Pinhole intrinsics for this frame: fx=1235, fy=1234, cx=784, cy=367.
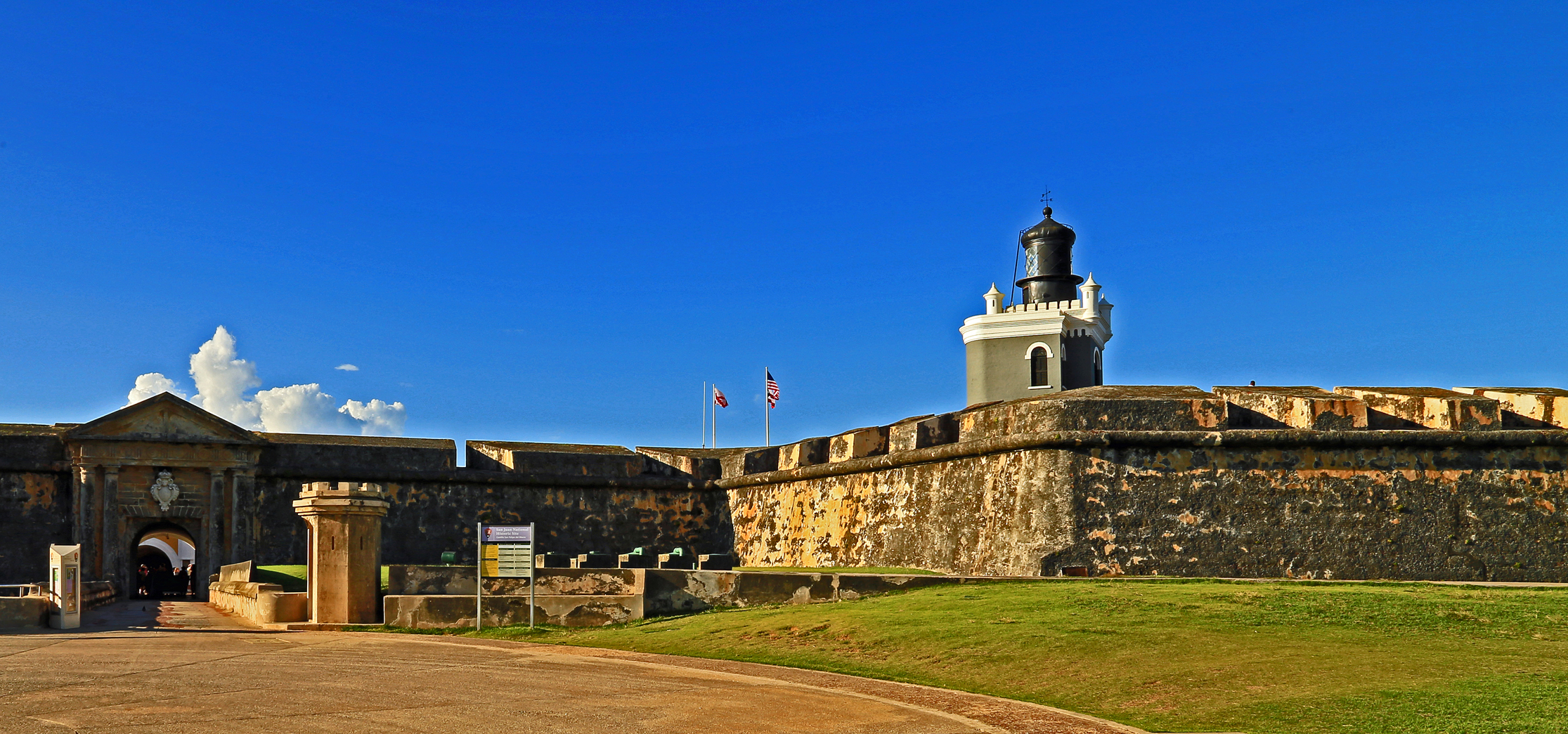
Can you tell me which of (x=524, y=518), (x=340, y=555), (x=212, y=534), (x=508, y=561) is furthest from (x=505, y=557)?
(x=212, y=534)

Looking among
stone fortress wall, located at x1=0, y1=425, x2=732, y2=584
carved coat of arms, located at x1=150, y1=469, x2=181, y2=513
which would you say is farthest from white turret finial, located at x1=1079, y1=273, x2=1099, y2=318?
carved coat of arms, located at x1=150, y1=469, x2=181, y2=513

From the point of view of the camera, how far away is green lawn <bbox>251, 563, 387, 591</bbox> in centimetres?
2023

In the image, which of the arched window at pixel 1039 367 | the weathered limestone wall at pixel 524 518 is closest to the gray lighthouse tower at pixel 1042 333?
the arched window at pixel 1039 367

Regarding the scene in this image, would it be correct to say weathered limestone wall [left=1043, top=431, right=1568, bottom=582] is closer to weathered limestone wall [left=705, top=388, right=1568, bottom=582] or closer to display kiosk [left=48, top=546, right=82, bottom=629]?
weathered limestone wall [left=705, top=388, right=1568, bottom=582]

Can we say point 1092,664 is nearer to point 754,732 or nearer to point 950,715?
point 950,715

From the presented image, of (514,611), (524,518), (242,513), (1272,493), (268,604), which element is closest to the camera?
(514,611)

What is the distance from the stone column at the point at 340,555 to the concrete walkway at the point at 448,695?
3405 millimetres

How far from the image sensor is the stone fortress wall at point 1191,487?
1775 cm

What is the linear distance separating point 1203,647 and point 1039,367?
45202 mm

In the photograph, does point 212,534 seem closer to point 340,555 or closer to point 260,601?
point 260,601

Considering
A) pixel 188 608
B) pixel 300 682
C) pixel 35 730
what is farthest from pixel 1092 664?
pixel 188 608

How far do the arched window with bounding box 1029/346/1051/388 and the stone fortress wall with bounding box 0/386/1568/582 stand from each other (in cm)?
3060

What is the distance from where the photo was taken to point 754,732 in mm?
7570

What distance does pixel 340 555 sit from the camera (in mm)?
16594
